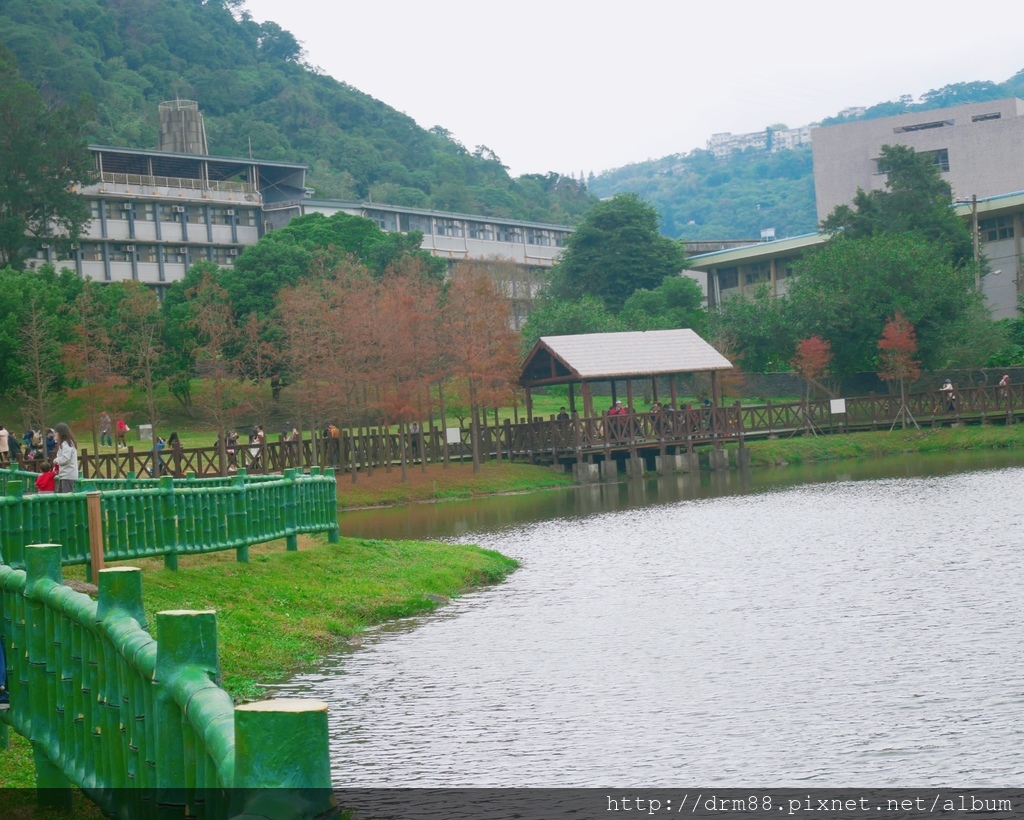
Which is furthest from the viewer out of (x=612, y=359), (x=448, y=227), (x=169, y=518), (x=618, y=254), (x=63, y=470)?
(x=448, y=227)

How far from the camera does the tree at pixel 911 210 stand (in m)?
67.9

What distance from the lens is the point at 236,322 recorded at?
213ft

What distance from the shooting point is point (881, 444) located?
173 feet

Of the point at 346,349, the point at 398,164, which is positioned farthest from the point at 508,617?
the point at 398,164

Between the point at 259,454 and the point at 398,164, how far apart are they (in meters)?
81.6

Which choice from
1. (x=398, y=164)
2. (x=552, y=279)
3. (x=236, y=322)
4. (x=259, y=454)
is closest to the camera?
(x=259, y=454)

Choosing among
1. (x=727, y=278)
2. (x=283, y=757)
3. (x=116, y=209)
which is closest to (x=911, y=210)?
(x=727, y=278)

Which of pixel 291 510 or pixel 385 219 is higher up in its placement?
pixel 385 219

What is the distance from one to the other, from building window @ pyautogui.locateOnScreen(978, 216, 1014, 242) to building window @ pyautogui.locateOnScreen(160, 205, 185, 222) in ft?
155

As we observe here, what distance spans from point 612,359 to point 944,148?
146ft

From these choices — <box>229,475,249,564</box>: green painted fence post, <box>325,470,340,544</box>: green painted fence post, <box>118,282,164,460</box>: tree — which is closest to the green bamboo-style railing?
<box>229,475,249,564</box>: green painted fence post

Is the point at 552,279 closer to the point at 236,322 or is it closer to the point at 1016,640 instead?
the point at 236,322

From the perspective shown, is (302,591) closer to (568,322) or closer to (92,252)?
(568,322)

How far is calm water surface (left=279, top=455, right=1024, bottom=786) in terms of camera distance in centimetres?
962
